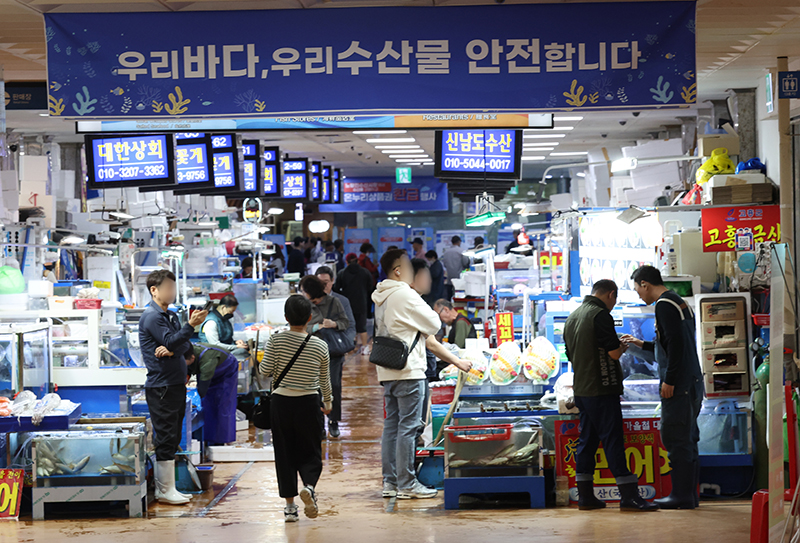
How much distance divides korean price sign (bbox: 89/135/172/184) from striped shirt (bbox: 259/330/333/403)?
3668 mm

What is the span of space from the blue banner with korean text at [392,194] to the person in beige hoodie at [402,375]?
16616 mm

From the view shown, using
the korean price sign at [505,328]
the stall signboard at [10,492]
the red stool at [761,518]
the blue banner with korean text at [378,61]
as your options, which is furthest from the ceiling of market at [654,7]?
the stall signboard at [10,492]

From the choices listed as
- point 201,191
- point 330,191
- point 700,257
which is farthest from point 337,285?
point 700,257

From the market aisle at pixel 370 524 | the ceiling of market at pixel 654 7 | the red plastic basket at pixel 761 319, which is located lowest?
the market aisle at pixel 370 524

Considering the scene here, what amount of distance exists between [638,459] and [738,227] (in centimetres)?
203

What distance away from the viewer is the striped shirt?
5.46 m

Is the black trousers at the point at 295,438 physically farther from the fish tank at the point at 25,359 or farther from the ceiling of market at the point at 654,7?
the ceiling of market at the point at 654,7

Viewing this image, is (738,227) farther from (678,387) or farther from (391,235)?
(391,235)

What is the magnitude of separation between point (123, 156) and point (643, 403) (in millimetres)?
5493

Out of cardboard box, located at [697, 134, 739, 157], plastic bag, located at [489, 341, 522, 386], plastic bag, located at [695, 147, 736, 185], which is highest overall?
cardboard box, located at [697, 134, 739, 157]

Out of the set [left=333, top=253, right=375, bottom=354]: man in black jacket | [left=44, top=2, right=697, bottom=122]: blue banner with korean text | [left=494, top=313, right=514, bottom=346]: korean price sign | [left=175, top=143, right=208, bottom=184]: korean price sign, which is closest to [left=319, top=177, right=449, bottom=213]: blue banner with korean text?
[left=333, top=253, right=375, bottom=354]: man in black jacket

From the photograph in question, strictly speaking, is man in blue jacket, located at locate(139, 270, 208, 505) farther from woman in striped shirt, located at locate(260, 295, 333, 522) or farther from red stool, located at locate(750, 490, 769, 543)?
red stool, located at locate(750, 490, 769, 543)

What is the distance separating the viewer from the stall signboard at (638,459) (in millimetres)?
5984

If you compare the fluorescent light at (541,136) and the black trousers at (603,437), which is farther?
the fluorescent light at (541,136)
